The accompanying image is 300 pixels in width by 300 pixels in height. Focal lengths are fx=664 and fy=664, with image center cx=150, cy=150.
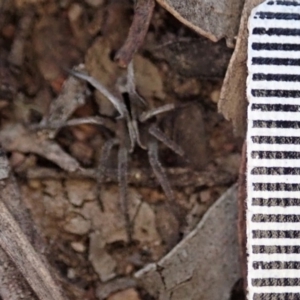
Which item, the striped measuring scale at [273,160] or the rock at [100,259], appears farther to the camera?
the rock at [100,259]

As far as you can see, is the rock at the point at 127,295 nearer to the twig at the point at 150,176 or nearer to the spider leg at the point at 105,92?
the twig at the point at 150,176

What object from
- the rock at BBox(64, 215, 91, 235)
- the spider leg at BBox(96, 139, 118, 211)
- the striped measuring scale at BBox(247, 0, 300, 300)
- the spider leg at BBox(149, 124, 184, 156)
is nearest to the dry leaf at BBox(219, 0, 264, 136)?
the striped measuring scale at BBox(247, 0, 300, 300)

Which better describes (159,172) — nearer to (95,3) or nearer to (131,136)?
(131,136)

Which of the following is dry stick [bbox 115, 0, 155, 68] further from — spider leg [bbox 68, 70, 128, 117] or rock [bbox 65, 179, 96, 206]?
rock [bbox 65, 179, 96, 206]

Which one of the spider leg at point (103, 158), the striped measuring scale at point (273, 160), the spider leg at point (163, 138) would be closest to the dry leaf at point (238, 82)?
the striped measuring scale at point (273, 160)

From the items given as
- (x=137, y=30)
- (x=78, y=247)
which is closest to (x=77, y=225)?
(x=78, y=247)

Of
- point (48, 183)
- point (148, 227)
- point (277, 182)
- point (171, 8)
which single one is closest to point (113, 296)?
point (148, 227)
